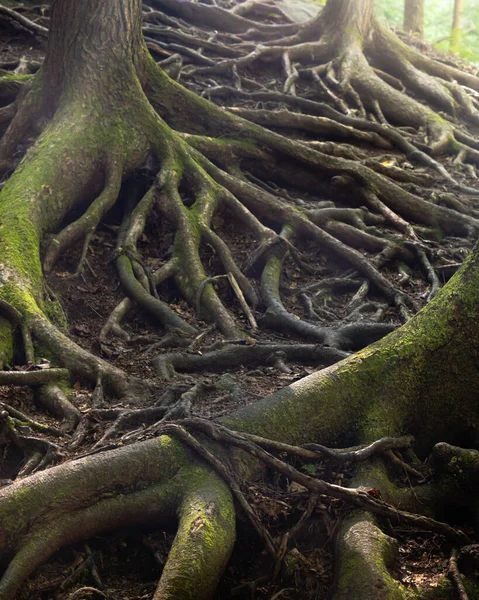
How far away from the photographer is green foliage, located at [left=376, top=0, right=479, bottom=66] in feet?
75.0

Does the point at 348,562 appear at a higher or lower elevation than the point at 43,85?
lower

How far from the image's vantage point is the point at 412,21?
62.4 ft

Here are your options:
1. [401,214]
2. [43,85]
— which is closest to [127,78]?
[43,85]

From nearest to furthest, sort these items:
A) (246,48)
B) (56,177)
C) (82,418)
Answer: (82,418), (56,177), (246,48)

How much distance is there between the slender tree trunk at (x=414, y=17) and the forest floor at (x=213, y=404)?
1166 cm

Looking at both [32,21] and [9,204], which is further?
[32,21]

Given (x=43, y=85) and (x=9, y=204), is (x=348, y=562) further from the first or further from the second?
(x=43, y=85)

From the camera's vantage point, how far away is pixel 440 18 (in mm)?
27766

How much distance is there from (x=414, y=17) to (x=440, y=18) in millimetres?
10071

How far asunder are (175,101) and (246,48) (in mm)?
4988

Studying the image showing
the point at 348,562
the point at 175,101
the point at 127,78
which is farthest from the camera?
the point at 175,101

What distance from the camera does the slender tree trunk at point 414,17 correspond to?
18969 mm

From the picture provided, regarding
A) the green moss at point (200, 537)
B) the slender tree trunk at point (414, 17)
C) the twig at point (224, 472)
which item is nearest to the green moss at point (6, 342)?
the twig at point (224, 472)

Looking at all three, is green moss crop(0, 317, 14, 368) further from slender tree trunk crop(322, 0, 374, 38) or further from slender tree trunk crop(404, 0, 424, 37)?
slender tree trunk crop(404, 0, 424, 37)
